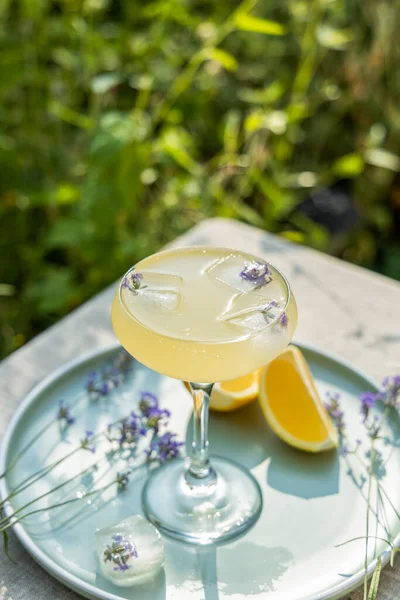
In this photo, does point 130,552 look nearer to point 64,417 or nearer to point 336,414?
point 64,417

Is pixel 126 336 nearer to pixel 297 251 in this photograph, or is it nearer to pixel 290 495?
pixel 290 495

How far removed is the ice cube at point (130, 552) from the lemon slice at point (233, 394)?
13.3 inches

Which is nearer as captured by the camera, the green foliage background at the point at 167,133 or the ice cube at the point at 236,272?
the ice cube at the point at 236,272

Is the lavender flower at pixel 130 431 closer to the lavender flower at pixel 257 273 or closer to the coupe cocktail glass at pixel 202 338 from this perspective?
the coupe cocktail glass at pixel 202 338

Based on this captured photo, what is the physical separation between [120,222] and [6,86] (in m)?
0.60

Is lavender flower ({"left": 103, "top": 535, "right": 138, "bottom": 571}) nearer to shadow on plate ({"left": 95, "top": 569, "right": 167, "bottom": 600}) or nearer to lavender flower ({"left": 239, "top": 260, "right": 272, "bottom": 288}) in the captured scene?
shadow on plate ({"left": 95, "top": 569, "right": 167, "bottom": 600})

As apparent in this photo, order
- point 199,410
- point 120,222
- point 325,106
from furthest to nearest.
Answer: point 325,106 → point 120,222 → point 199,410

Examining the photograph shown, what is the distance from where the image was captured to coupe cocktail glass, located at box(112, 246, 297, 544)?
103cm

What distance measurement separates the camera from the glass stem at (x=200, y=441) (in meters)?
1.20

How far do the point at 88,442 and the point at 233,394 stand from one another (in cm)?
31

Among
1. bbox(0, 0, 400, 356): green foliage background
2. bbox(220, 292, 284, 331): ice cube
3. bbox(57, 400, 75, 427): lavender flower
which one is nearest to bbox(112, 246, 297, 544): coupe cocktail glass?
bbox(220, 292, 284, 331): ice cube

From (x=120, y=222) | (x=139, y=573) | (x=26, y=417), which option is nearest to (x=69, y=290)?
(x=120, y=222)

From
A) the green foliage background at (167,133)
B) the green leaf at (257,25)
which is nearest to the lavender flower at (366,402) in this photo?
the green foliage background at (167,133)

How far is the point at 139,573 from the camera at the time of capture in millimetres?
1061
